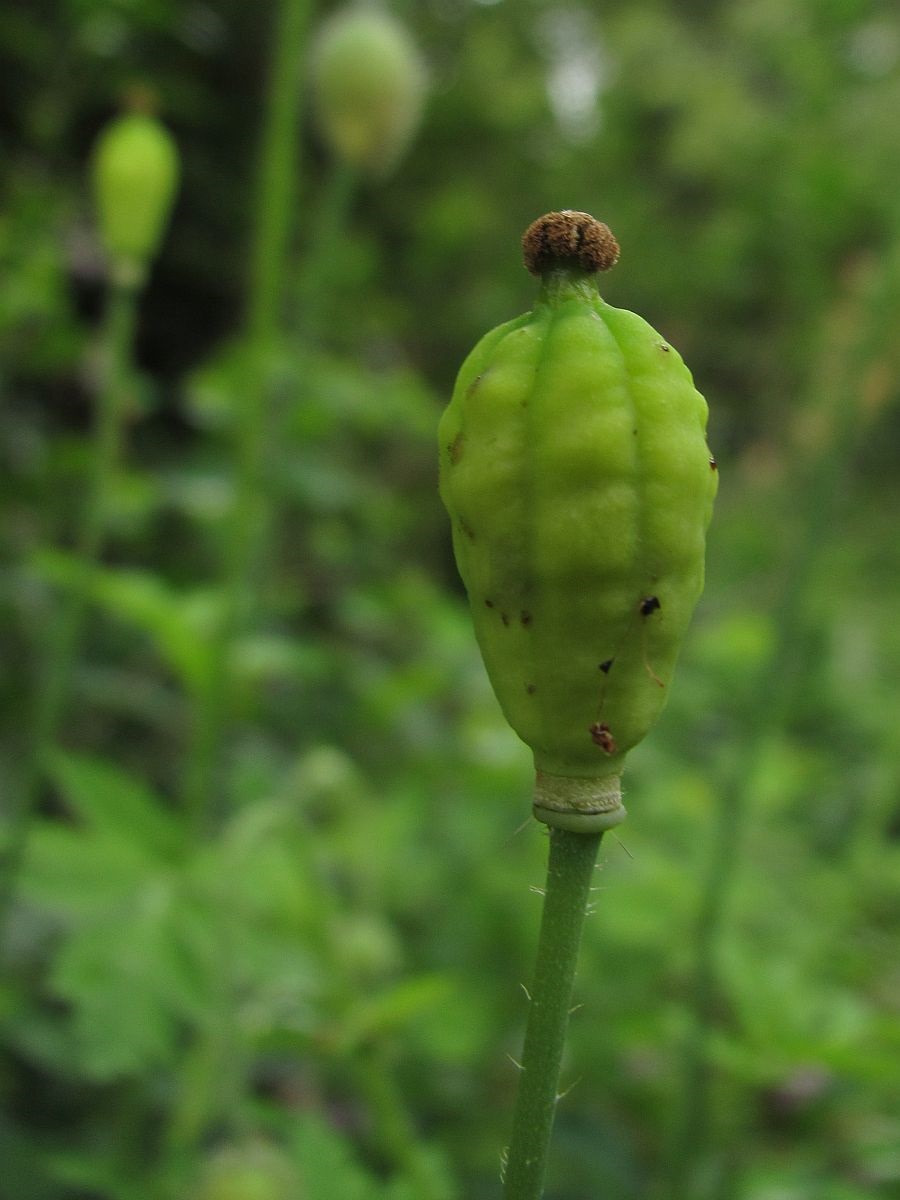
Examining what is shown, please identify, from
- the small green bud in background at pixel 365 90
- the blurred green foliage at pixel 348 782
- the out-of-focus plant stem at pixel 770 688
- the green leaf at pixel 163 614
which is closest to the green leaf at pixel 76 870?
the blurred green foliage at pixel 348 782

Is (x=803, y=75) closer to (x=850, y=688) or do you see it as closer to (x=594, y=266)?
(x=850, y=688)

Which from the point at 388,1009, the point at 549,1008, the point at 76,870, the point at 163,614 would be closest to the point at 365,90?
the point at 163,614

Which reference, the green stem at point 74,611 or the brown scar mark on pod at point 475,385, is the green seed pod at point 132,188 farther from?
the brown scar mark on pod at point 475,385

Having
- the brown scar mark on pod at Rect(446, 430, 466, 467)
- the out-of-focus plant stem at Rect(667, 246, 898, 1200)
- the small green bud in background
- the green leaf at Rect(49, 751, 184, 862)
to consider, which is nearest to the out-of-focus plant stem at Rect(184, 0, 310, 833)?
the green leaf at Rect(49, 751, 184, 862)

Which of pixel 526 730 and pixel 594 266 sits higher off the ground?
pixel 594 266

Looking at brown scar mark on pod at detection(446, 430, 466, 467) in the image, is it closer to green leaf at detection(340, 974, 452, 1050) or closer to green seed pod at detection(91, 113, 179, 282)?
green leaf at detection(340, 974, 452, 1050)

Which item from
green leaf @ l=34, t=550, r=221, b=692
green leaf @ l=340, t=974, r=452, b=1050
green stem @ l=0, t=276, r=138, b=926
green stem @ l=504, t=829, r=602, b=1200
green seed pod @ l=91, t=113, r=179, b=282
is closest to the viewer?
green stem @ l=504, t=829, r=602, b=1200

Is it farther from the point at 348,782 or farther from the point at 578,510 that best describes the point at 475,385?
the point at 348,782

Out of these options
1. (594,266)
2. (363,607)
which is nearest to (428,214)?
(363,607)
